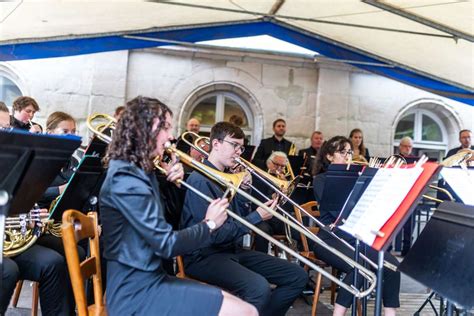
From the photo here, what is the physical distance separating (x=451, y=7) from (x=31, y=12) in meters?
3.92

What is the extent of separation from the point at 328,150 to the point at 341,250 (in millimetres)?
1140

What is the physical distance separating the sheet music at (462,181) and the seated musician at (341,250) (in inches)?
32.7

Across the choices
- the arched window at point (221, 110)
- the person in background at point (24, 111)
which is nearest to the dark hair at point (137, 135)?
the person in background at point (24, 111)

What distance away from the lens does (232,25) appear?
555 cm

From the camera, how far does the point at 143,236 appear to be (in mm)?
2033

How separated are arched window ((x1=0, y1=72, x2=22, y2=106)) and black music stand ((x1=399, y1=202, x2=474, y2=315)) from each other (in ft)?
23.7

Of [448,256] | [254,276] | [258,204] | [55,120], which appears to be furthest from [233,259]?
[55,120]

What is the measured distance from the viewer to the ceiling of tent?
4.60 meters

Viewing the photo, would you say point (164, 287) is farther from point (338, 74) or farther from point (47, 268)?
point (338, 74)

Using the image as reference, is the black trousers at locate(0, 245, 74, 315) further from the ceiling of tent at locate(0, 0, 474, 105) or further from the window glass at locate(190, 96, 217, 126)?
the window glass at locate(190, 96, 217, 126)

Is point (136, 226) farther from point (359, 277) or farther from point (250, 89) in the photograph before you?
point (250, 89)

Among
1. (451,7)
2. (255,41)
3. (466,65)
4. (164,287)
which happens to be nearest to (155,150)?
(164,287)

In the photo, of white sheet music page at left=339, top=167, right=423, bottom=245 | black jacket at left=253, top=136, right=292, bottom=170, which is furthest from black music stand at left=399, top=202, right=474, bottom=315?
black jacket at left=253, top=136, right=292, bottom=170

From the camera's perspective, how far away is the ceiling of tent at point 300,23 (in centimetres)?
460
